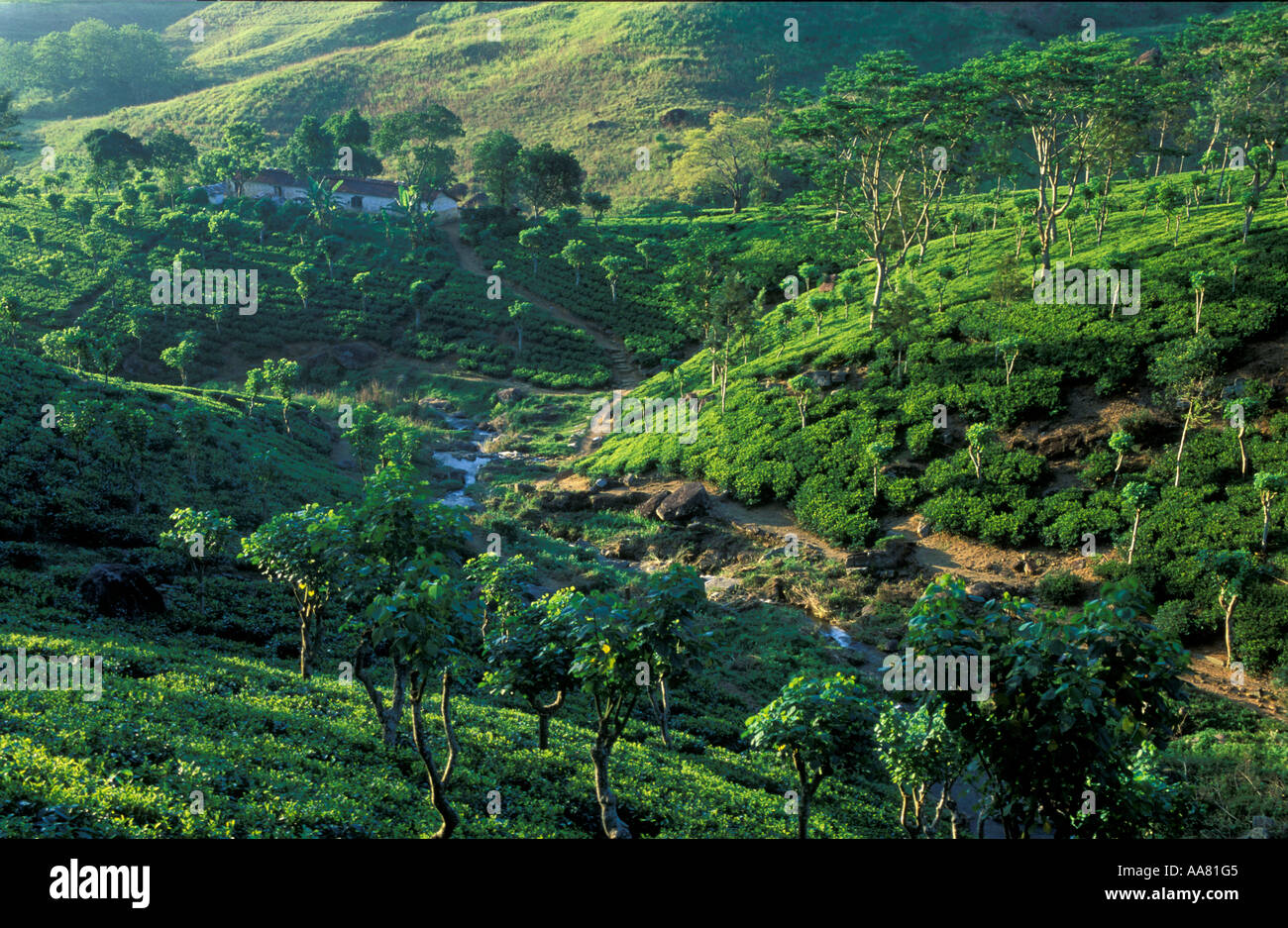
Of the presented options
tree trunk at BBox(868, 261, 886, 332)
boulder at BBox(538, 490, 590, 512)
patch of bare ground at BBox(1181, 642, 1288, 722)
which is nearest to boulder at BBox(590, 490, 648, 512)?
boulder at BBox(538, 490, 590, 512)

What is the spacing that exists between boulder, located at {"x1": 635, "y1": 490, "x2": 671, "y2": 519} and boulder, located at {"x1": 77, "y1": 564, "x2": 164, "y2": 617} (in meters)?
21.2

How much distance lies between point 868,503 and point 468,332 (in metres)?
43.8

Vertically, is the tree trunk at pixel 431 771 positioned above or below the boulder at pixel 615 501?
above

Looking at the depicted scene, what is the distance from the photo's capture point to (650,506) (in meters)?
39.5

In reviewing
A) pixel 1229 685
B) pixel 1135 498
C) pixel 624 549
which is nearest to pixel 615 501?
pixel 624 549

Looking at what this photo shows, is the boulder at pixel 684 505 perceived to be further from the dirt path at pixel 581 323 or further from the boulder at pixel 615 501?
the dirt path at pixel 581 323

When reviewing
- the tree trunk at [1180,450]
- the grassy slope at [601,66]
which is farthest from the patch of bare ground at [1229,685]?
the grassy slope at [601,66]

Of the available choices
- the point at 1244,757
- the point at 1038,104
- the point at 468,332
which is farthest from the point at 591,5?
the point at 1244,757

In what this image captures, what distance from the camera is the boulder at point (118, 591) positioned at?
22234mm

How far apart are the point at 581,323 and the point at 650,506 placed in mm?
34151

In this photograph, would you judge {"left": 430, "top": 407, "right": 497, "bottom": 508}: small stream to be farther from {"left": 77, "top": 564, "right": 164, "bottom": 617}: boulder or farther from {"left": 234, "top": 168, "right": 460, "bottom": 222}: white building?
{"left": 234, "top": 168, "right": 460, "bottom": 222}: white building

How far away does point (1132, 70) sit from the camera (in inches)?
1665

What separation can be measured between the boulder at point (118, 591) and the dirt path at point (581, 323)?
3965cm
